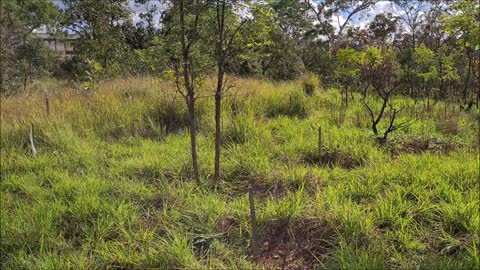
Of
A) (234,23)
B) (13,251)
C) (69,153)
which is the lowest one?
(13,251)

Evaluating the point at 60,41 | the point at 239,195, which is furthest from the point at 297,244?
the point at 60,41

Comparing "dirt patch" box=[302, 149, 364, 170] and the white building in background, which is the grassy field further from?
the white building in background

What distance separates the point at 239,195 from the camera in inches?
136

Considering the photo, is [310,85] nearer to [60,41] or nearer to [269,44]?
[269,44]

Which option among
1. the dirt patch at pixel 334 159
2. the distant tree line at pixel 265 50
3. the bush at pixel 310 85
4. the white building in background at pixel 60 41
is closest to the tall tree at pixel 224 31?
the distant tree line at pixel 265 50

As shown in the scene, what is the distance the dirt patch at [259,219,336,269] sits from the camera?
8.23 feet

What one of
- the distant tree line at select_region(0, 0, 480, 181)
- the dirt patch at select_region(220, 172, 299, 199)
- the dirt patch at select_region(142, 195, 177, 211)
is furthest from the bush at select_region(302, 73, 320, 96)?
the dirt patch at select_region(142, 195, 177, 211)

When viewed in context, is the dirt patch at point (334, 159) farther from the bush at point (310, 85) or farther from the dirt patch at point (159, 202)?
the bush at point (310, 85)

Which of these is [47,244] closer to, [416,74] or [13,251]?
[13,251]

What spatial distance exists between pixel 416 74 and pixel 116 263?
6.43 metres

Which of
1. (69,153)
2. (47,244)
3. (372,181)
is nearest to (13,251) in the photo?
(47,244)

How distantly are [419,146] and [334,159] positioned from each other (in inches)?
41.7

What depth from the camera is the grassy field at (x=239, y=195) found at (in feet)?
8.32

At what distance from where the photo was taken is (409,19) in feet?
52.1
